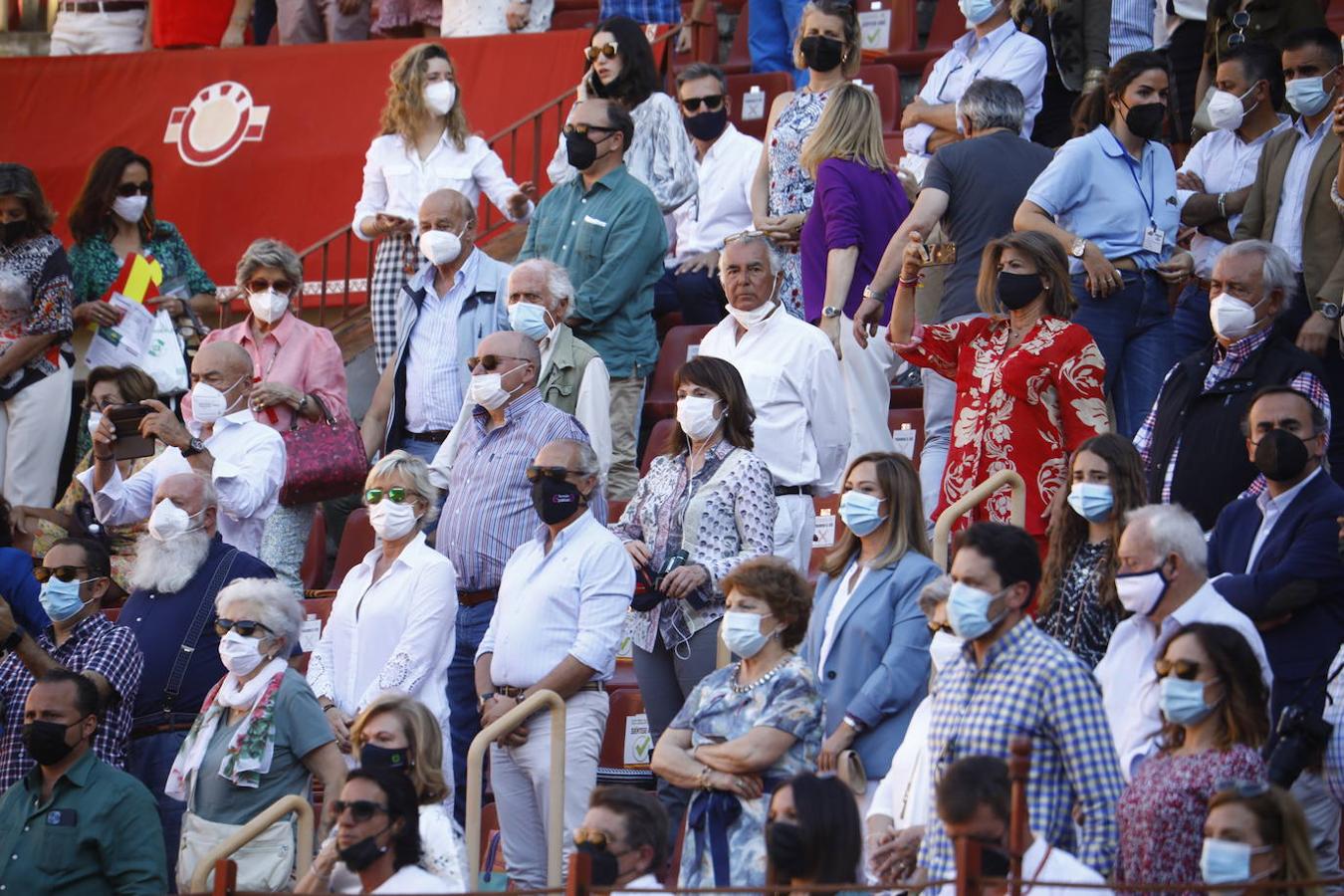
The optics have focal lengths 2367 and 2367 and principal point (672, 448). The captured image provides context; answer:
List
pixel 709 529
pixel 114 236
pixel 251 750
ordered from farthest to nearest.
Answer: pixel 114 236, pixel 709 529, pixel 251 750

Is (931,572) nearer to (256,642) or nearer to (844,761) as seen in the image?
(844,761)

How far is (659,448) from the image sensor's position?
972 cm

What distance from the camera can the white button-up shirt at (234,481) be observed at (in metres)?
8.80

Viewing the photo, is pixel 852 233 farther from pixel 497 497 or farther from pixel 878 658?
pixel 878 658

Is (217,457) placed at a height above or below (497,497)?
above

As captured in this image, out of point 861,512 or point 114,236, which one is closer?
point 861,512

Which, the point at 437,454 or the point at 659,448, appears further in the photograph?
the point at 659,448

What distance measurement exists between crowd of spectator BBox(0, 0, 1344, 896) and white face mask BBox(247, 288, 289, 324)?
0.02 meters

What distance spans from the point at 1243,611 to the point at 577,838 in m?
2.15

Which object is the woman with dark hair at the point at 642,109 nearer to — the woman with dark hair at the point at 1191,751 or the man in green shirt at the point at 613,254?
the man in green shirt at the point at 613,254

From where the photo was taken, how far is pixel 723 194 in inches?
434

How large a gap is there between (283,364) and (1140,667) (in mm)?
4499

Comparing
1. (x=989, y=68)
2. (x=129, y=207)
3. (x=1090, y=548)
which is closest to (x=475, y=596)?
(x=1090, y=548)

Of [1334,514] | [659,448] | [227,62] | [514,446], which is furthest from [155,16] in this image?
[1334,514]
